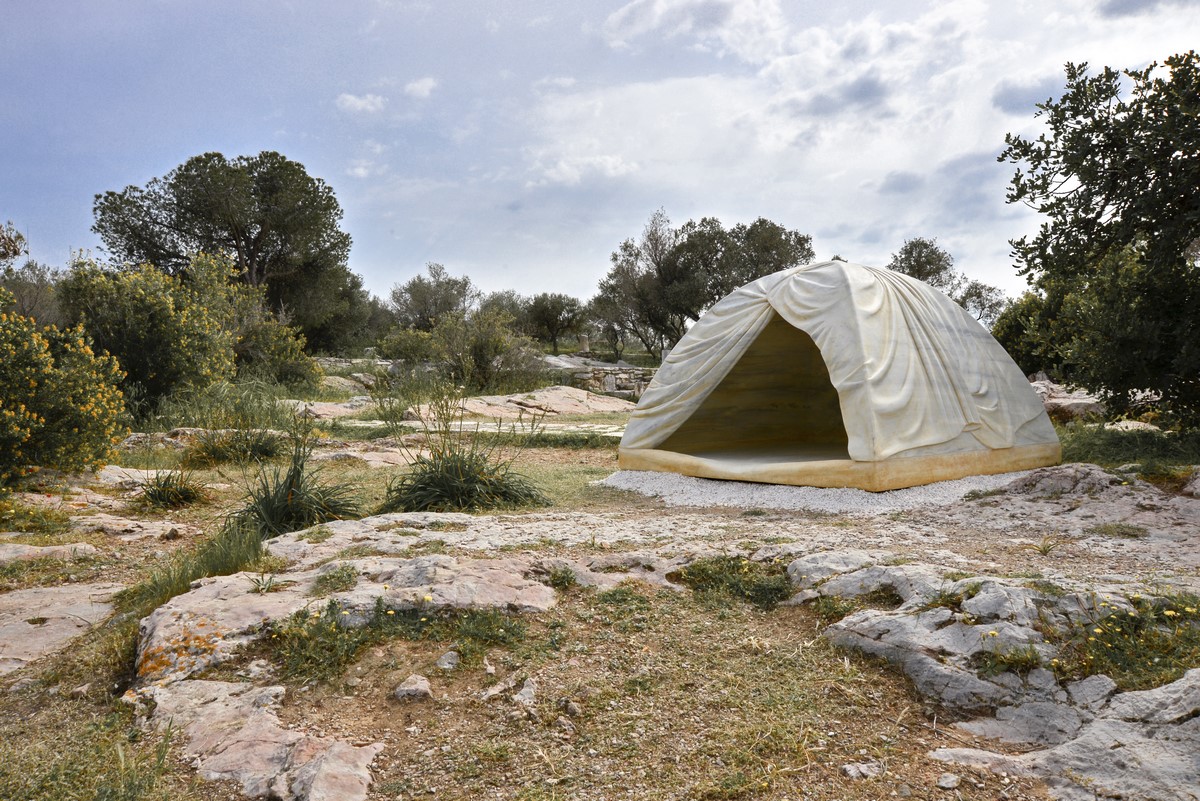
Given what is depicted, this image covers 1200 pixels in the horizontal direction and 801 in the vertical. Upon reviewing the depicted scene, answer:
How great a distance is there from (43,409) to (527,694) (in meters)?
5.25

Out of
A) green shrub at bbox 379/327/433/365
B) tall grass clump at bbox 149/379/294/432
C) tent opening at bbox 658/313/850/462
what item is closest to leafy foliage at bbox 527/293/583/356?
green shrub at bbox 379/327/433/365

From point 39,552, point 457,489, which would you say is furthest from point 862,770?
point 39,552

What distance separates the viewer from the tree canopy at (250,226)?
22953 mm

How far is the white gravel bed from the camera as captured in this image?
5.64 m

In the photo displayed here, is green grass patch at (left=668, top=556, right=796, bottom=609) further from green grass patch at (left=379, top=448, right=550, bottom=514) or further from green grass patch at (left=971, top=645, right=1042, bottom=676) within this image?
green grass patch at (left=379, top=448, right=550, bottom=514)

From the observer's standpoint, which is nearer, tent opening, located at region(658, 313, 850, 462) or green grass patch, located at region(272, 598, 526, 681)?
green grass patch, located at region(272, 598, 526, 681)

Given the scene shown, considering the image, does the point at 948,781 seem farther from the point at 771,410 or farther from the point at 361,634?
A: the point at 771,410

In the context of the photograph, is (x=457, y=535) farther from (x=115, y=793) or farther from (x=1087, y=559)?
(x=1087, y=559)

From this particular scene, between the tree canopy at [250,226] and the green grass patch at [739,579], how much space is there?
70.6 feet

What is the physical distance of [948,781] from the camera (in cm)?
198

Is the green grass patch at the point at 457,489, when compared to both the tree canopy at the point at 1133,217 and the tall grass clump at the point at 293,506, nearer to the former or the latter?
the tall grass clump at the point at 293,506

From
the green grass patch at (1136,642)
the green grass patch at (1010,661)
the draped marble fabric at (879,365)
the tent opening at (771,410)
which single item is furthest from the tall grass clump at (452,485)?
the green grass patch at (1136,642)

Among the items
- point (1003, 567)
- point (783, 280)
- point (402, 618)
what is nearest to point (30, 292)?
point (783, 280)

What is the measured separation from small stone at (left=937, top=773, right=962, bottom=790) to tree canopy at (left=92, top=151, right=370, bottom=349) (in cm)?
2310
